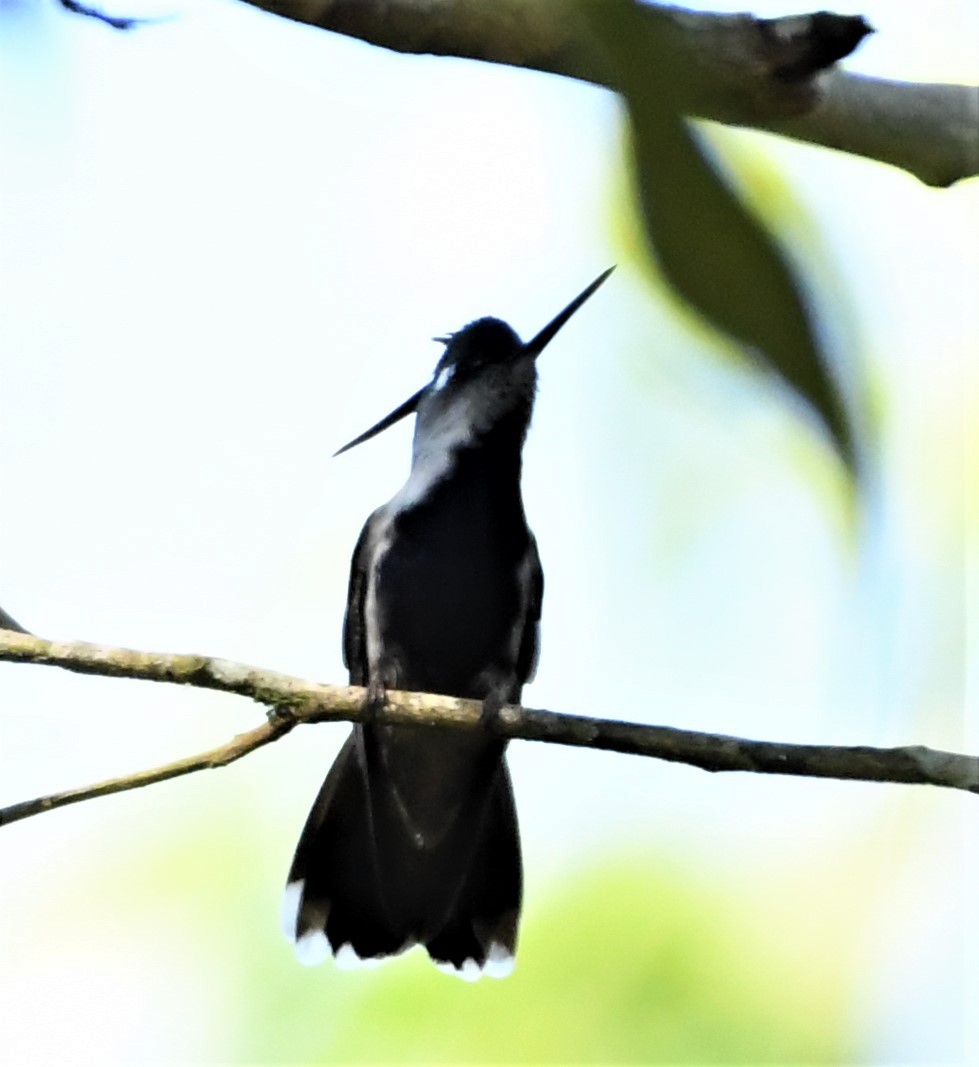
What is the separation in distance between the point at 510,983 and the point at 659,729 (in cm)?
48

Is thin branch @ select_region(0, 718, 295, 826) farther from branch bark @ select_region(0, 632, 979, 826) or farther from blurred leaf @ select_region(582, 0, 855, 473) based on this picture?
blurred leaf @ select_region(582, 0, 855, 473)

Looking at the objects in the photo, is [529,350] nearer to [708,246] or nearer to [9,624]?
[9,624]

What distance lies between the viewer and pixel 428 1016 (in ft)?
5.71

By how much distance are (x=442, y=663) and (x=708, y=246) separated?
1.75 m

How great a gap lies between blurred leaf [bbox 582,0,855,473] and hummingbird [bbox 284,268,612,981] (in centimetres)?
153

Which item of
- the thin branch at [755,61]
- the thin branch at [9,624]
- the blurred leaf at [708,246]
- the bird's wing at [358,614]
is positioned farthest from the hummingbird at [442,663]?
the blurred leaf at [708,246]

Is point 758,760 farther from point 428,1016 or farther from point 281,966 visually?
point 281,966

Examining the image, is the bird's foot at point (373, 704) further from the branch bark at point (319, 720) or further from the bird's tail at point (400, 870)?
the bird's tail at point (400, 870)

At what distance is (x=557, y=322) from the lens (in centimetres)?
170

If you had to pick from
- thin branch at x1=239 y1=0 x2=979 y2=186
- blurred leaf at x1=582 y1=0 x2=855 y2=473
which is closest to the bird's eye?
thin branch at x1=239 y1=0 x2=979 y2=186

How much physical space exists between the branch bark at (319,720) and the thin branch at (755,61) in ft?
2.39

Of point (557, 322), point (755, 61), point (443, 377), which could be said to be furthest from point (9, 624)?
point (755, 61)

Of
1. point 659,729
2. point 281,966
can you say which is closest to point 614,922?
point 659,729

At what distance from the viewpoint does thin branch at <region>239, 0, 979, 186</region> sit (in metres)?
0.59
